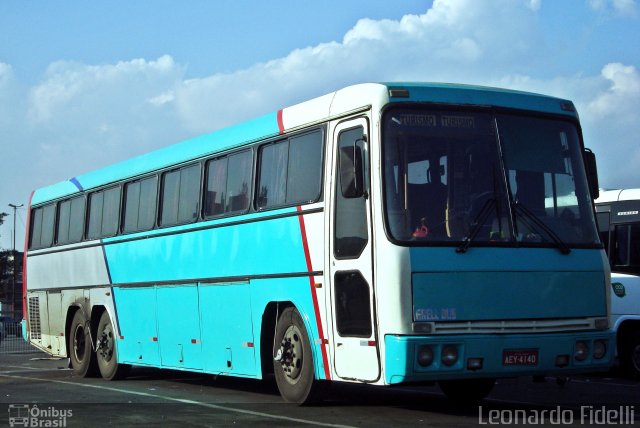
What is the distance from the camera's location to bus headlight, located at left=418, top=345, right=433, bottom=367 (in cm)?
1103

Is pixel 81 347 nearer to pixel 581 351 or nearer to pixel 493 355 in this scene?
pixel 493 355

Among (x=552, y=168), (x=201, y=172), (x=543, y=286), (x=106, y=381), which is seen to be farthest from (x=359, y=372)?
(x=106, y=381)

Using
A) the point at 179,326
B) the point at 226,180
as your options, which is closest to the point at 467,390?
the point at 226,180

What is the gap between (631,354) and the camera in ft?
63.5

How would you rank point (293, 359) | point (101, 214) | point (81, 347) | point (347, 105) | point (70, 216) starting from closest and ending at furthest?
point (347, 105)
point (293, 359)
point (101, 214)
point (81, 347)
point (70, 216)

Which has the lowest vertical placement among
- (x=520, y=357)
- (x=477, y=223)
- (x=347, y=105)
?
(x=520, y=357)

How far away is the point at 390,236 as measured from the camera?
445 inches

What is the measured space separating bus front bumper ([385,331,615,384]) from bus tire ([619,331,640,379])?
7.61 metres

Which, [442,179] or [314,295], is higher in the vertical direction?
[442,179]

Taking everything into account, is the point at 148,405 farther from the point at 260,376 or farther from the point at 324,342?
the point at 324,342

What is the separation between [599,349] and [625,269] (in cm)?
803

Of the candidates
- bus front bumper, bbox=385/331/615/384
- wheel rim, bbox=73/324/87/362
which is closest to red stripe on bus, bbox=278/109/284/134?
bus front bumper, bbox=385/331/615/384

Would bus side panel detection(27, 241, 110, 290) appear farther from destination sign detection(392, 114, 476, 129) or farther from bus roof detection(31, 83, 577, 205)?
destination sign detection(392, 114, 476, 129)

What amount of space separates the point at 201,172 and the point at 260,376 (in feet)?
11.4
